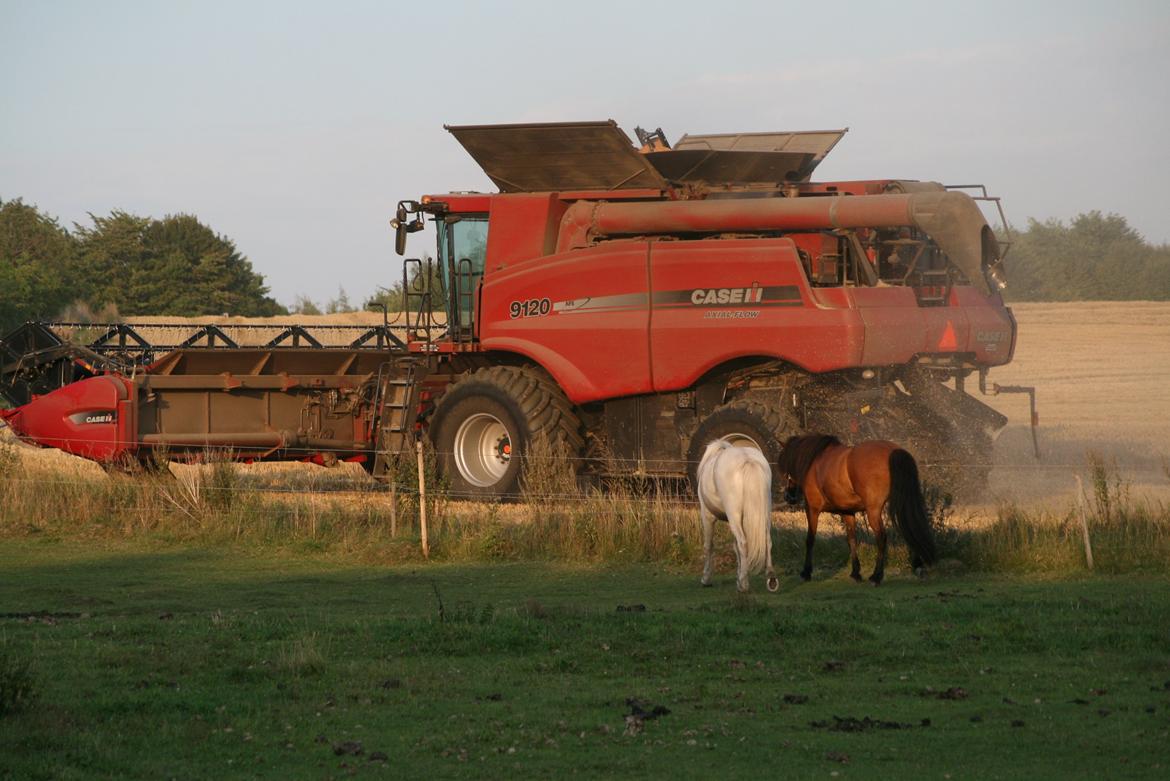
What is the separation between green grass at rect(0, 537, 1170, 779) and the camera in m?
7.94

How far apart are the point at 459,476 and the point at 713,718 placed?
12402mm

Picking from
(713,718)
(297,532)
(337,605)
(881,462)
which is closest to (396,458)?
(297,532)

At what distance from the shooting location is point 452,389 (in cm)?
2100

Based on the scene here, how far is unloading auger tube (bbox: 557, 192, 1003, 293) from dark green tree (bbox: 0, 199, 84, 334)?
40.0 m

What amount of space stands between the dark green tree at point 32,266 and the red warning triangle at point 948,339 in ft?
144

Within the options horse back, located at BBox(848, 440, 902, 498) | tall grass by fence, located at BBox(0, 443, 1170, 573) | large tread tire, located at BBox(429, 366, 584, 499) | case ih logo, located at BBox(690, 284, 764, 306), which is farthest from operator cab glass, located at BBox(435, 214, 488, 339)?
horse back, located at BBox(848, 440, 902, 498)

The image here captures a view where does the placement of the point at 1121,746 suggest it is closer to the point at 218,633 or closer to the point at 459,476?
the point at 218,633

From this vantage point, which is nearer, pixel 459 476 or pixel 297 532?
pixel 297 532

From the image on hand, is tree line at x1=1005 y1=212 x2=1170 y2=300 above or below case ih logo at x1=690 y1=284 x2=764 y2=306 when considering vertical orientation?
above

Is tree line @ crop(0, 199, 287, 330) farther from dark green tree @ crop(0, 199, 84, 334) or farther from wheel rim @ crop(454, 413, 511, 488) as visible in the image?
wheel rim @ crop(454, 413, 511, 488)

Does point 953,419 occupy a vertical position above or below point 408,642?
above

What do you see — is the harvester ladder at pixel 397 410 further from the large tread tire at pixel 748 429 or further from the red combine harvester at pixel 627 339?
the large tread tire at pixel 748 429

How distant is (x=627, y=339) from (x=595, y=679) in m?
9.50

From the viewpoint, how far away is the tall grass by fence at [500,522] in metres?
15.0
